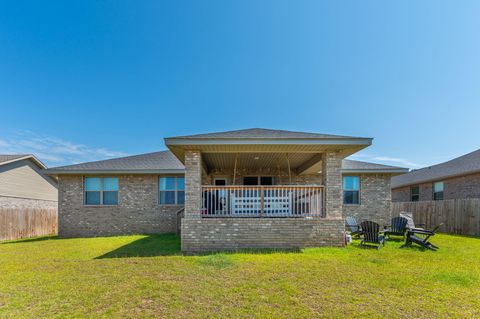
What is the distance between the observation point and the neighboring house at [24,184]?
12835 millimetres

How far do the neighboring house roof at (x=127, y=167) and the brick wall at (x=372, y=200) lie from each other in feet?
29.5

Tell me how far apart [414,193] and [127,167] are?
1981cm

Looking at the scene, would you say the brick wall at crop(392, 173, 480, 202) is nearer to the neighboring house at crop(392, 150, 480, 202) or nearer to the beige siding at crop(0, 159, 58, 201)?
the neighboring house at crop(392, 150, 480, 202)

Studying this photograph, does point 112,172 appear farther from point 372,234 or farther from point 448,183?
point 448,183

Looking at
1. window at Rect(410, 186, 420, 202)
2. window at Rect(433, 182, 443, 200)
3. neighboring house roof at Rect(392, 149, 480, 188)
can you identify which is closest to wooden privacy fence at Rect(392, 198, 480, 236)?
neighboring house roof at Rect(392, 149, 480, 188)

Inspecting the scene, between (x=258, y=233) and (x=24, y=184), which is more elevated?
(x=24, y=184)

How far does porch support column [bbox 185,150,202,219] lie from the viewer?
755cm

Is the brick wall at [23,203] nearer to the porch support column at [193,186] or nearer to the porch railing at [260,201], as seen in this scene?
the porch support column at [193,186]

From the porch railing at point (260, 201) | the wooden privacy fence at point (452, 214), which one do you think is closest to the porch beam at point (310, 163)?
the porch railing at point (260, 201)

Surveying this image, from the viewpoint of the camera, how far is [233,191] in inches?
320

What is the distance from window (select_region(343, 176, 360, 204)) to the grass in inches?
217

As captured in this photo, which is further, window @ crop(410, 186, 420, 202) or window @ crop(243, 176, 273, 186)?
window @ crop(410, 186, 420, 202)

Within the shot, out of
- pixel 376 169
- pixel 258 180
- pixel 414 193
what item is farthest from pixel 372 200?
pixel 414 193

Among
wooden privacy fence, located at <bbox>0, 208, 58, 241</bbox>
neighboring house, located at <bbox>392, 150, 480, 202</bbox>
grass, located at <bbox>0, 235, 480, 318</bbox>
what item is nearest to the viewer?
grass, located at <bbox>0, 235, 480, 318</bbox>
